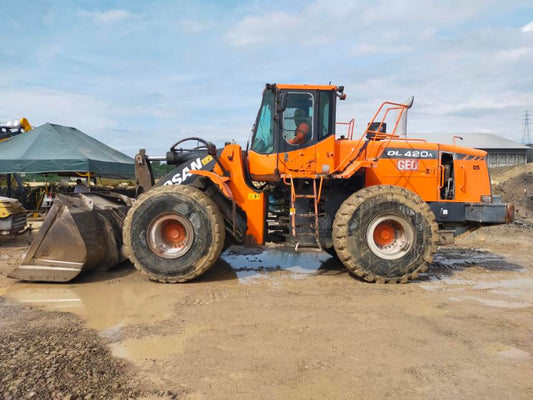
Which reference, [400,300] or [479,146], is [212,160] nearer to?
[400,300]

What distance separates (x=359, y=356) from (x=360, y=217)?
2.56 m

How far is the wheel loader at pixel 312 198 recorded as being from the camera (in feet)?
18.2

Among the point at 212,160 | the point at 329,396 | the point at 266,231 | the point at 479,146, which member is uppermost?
the point at 479,146

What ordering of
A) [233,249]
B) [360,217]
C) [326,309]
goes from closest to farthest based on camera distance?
[326,309]
[360,217]
[233,249]

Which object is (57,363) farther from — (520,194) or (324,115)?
(520,194)

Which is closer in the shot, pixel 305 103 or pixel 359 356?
pixel 359 356

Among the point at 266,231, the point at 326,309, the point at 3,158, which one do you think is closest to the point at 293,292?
the point at 326,309

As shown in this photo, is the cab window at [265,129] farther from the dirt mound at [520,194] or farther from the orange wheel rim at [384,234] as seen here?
the dirt mound at [520,194]

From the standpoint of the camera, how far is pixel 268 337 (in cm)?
369

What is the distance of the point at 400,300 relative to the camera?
4.87m

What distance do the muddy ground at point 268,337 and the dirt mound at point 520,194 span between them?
8545 millimetres

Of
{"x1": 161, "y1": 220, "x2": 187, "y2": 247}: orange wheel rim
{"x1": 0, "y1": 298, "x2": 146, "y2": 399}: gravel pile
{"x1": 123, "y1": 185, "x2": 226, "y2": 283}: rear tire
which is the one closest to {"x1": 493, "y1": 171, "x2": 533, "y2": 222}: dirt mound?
{"x1": 123, "y1": 185, "x2": 226, "y2": 283}: rear tire

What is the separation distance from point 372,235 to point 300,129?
187 centimetres

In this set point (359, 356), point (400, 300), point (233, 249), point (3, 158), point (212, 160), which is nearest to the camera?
point (359, 356)
